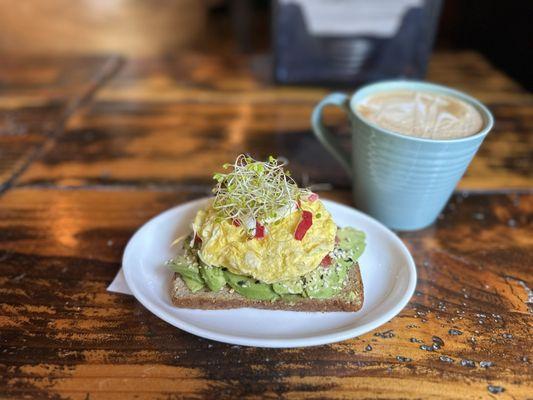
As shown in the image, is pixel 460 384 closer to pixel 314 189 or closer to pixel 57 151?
pixel 314 189

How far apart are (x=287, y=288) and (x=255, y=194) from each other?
188 millimetres

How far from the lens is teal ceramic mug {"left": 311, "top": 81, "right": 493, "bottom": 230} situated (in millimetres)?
1029

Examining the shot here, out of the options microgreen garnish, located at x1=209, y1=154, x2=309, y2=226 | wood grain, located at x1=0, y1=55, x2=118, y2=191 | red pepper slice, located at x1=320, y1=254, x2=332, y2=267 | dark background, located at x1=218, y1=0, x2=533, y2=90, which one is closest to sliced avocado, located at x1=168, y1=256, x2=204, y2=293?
microgreen garnish, located at x1=209, y1=154, x2=309, y2=226

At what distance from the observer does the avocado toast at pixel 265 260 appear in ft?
2.85

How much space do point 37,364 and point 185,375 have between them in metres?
0.25

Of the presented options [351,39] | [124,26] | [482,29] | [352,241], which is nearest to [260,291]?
[352,241]

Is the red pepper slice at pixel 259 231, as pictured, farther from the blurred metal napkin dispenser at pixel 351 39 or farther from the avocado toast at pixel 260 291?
the blurred metal napkin dispenser at pixel 351 39

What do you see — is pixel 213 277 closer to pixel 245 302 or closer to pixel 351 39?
pixel 245 302

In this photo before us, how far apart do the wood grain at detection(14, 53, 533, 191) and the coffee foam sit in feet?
0.81

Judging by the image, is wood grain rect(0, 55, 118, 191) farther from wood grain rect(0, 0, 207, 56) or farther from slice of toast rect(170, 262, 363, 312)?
wood grain rect(0, 0, 207, 56)

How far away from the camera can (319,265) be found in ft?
3.02

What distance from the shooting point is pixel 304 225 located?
0.88 m

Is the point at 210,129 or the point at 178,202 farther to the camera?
the point at 210,129

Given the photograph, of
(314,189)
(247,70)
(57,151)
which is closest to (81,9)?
(247,70)
